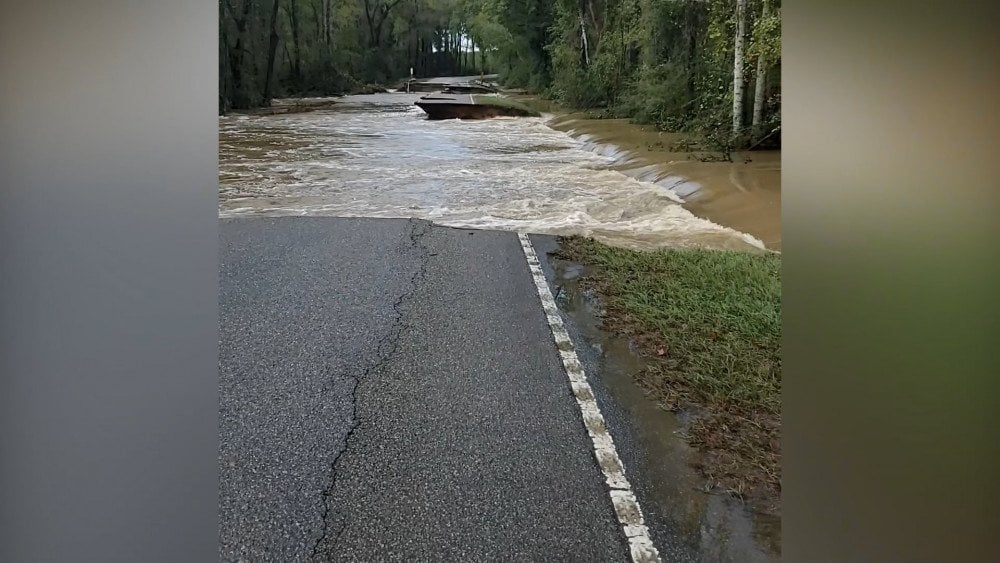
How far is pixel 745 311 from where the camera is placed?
513cm

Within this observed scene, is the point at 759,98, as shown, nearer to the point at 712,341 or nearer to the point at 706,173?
the point at 706,173

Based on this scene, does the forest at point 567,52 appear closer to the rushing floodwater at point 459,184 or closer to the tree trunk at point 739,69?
the tree trunk at point 739,69

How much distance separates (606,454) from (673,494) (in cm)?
36

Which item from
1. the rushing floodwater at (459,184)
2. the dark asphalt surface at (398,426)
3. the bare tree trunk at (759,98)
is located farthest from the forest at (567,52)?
the rushing floodwater at (459,184)

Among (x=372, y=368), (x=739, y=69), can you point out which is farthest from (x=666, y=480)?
(x=739, y=69)

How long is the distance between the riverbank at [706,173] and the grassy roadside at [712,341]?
617 mm

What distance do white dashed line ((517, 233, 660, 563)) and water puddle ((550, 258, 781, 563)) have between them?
4cm

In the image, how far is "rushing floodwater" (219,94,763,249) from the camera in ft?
29.7

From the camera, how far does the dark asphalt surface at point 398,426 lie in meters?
2.62

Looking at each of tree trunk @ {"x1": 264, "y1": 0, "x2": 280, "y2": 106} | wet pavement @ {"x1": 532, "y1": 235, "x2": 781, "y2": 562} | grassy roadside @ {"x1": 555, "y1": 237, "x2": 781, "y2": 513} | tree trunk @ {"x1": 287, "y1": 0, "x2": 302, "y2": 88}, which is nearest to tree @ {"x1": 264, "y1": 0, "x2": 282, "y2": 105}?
tree trunk @ {"x1": 264, "y1": 0, "x2": 280, "y2": 106}

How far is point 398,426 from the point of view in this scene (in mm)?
3463

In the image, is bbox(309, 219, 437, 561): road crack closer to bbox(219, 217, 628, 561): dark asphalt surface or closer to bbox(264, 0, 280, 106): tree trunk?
bbox(219, 217, 628, 561): dark asphalt surface
